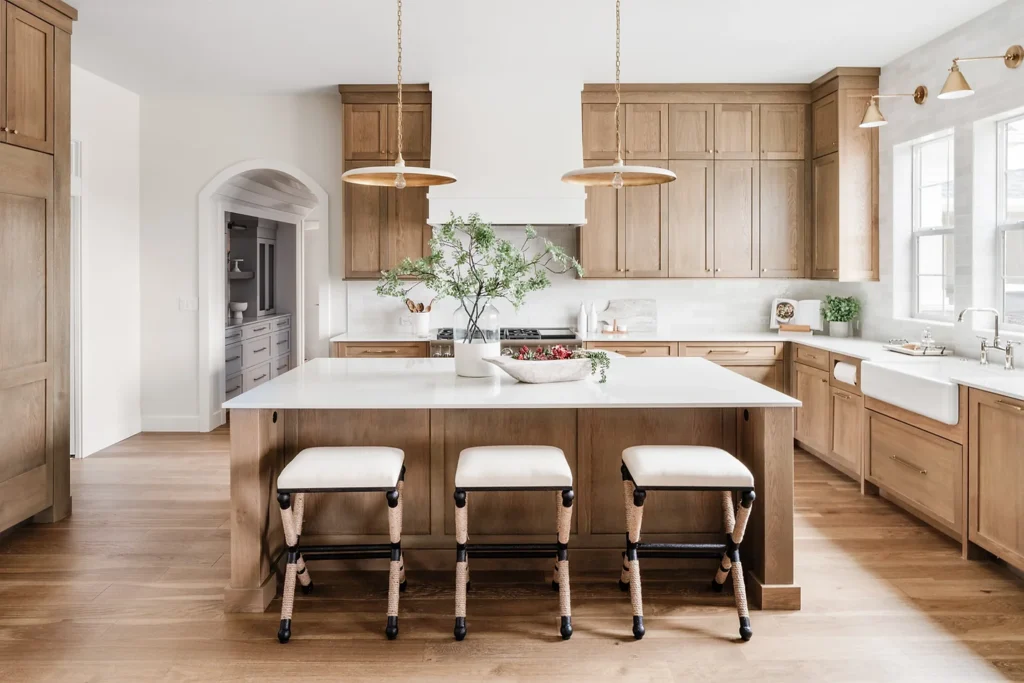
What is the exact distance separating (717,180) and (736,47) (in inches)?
44.4

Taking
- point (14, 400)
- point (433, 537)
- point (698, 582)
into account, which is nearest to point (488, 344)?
point (433, 537)

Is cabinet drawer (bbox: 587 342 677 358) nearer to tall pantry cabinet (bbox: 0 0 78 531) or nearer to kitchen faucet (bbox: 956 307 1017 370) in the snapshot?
kitchen faucet (bbox: 956 307 1017 370)

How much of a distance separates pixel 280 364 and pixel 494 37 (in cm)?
561

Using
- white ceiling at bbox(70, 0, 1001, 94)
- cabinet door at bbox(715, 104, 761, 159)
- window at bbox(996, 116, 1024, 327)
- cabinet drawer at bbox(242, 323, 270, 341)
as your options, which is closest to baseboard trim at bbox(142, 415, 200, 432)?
cabinet drawer at bbox(242, 323, 270, 341)

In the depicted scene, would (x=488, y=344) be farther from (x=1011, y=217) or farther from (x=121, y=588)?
(x=1011, y=217)

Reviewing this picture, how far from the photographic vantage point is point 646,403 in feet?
8.55

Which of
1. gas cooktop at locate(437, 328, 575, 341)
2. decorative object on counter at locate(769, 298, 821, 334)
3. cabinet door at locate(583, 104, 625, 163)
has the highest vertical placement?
cabinet door at locate(583, 104, 625, 163)

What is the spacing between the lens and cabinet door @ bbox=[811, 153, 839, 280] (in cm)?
534

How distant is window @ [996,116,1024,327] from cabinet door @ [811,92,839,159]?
1301 millimetres

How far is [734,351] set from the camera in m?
5.45

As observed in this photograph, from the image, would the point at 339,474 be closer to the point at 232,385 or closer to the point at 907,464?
the point at 907,464

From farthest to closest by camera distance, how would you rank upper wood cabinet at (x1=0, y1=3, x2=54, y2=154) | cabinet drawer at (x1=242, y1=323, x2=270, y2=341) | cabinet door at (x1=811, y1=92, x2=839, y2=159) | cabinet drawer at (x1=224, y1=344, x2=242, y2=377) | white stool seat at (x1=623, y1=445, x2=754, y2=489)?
cabinet drawer at (x1=242, y1=323, x2=270, y2=341) < cabinet drawer at (x1=224, y1=344, x2=242, y2=377) < cabinet door at (x1=811, y1=92, x2=839, y2=159) < upper wood cabinet at (x1=0, y1=3, x2=54, y2=154) < white stool seat at (x1=623, y1=445, x2=754, y2=489)

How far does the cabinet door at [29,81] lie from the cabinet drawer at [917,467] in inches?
191

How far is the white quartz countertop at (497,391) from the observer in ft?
8.61
